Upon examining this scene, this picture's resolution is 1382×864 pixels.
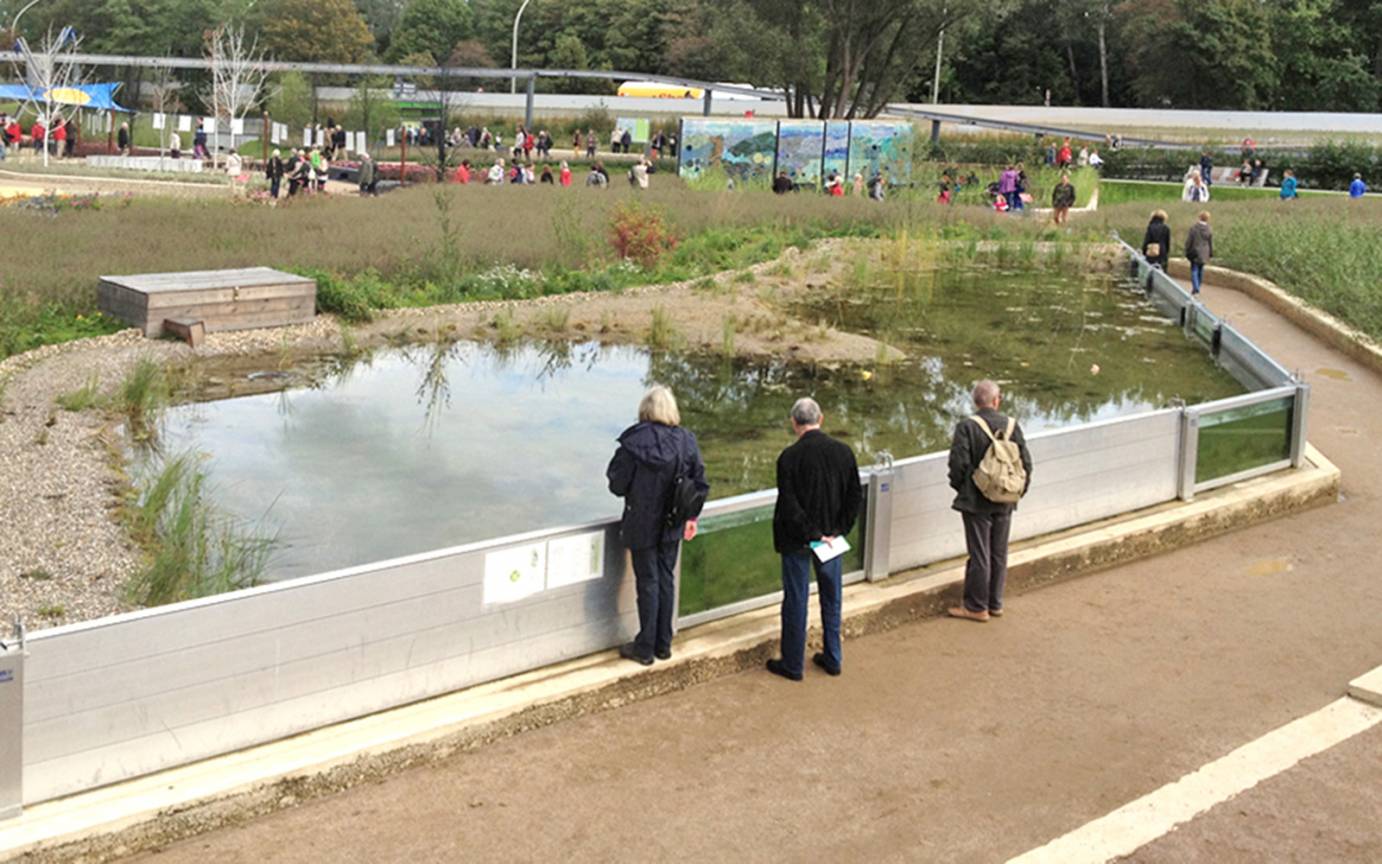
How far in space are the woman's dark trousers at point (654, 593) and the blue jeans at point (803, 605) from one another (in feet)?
2.03

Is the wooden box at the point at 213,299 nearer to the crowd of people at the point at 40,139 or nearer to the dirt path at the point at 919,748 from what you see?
the dirt path at the point at 919,748

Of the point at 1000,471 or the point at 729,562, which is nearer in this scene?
the point at 729,562

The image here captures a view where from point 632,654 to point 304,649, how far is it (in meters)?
1.85

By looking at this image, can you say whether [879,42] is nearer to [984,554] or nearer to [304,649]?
[984,554]

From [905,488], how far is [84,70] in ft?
260

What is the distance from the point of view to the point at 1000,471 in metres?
9.09

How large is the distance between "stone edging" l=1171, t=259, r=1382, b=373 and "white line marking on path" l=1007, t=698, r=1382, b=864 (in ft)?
38.9

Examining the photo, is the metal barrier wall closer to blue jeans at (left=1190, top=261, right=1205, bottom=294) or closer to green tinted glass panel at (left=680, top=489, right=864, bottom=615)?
green tinted glass panel at (left=680, top=489, right=864, bottom=615)

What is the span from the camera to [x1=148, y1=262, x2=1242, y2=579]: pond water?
12.0m

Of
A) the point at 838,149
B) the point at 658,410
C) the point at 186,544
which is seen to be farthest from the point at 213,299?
the point at 838,149

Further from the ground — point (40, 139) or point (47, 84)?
point (47, 84)

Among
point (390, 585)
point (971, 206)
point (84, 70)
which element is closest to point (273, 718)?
point (390, 585)

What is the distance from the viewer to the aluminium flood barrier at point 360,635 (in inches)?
241

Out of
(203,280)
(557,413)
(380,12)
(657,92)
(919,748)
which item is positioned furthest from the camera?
(380,12)
